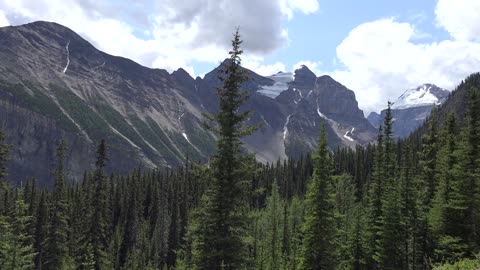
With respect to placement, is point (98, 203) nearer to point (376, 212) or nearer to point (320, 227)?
point (320, 227)

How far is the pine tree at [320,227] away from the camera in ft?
104

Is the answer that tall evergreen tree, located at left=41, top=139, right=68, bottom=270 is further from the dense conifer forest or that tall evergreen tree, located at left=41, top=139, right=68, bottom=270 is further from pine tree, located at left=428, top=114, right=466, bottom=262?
pine tree, located at left=428, top=114, right=466, bottom=262

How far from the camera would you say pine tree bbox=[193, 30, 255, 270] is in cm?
2259

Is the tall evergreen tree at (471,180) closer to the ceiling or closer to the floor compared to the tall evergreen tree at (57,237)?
closer to the ceiling

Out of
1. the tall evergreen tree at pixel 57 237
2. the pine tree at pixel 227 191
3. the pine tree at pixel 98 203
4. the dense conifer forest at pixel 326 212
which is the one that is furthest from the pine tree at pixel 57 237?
the pine tree at pixel 227 191

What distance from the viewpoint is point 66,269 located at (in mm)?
47000

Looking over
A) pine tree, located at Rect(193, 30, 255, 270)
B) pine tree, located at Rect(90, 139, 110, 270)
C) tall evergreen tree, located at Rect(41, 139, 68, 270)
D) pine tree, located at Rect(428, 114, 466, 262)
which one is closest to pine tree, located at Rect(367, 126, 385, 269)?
pine tree, located at Rect(428, 114, 466, 262)

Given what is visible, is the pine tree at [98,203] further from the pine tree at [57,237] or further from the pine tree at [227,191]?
the pine tree at [227,191]

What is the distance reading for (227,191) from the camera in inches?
903

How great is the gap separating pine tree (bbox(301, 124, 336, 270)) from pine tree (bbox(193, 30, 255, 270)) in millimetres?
10018

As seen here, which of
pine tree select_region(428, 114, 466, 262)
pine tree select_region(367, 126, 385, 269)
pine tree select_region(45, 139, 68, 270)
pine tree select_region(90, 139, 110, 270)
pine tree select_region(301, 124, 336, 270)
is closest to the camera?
pine tree select_region(301, 124, 336, 270)

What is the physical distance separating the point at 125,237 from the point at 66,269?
66.7 meters

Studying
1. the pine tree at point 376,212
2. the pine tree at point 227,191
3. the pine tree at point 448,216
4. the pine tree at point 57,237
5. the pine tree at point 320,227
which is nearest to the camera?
the pine tree at point 227,191

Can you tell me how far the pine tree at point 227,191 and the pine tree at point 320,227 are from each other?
1002cm
